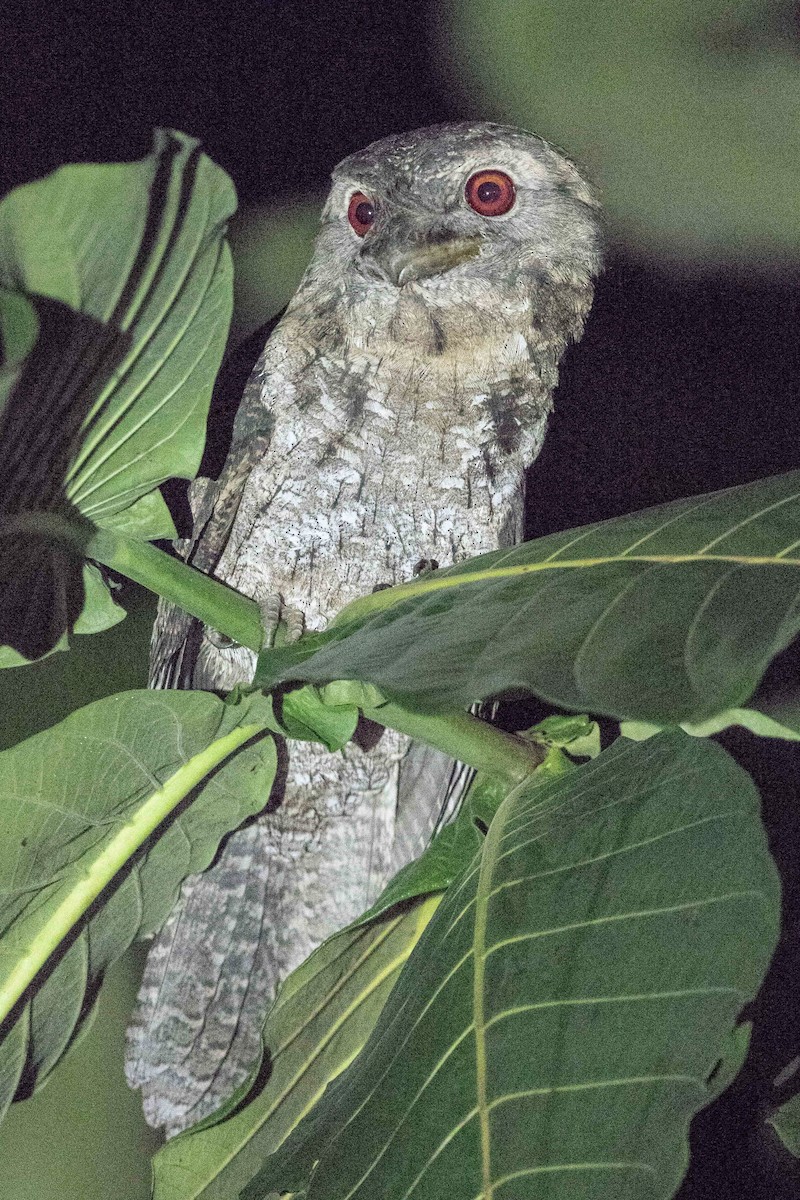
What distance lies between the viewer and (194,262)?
0.53 metres

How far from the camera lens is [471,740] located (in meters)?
0.60

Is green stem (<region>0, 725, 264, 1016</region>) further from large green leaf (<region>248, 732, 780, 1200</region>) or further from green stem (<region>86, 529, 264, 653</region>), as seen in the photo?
large green leaf (<region>248, 732, 780, 1200</region>)

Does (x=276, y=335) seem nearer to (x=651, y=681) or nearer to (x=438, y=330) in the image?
(x=438, y=330)

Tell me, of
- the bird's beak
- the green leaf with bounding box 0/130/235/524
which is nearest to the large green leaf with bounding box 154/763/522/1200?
the green leaf with bounding box 0/130/235/524

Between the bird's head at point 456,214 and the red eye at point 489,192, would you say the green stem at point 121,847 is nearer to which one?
the bird's head at point 456,214

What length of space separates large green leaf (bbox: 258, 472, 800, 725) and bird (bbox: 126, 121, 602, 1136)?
26.7 inches

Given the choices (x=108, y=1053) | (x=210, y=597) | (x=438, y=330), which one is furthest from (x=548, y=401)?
(x=108, y=1053)

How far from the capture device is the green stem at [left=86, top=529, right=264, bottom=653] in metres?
0.59

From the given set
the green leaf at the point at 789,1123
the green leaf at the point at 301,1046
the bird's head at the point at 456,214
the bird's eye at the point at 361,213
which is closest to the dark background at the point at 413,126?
the bird's head at the point at 456,214

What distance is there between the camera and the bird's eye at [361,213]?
53.1 inches

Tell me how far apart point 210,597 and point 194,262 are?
0.61 ft

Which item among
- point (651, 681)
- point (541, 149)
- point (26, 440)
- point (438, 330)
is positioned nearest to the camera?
point (651, 681)

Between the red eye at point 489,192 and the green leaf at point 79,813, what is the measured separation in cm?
93

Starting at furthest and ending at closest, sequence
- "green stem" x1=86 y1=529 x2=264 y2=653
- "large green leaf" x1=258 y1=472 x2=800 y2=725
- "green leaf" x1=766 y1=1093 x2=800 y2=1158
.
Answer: "green leaf" x1=766 y1=1093 x2=800 y2=1158, "green stem" x1=86 y1=529 x2=264 y2=653, "large green leaf" x1=258 y1=472 x2=800 y2=725
